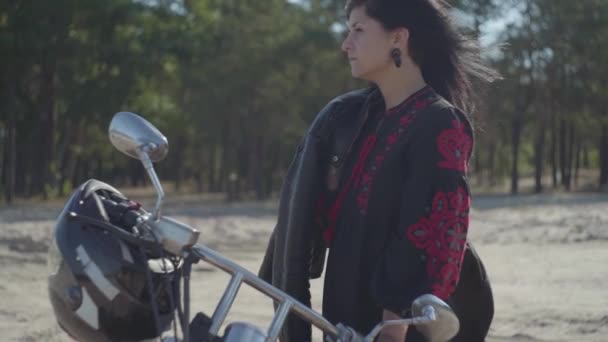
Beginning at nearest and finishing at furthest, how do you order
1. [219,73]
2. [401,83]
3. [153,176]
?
[153,176], [401,83], [219,73]

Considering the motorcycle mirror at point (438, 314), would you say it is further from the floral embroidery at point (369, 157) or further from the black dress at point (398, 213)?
the floral embroidery at point (369, 157)

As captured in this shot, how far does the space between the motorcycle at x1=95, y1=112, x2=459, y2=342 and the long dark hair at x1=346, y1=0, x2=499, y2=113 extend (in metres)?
0.98

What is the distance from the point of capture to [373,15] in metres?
2.83

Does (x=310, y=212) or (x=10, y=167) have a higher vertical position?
(x=310, y=212)

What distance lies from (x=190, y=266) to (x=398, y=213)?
0.87 meters

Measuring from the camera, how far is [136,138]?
2088 millimetres

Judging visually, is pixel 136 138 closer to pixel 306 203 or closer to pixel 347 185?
pixel 306 203

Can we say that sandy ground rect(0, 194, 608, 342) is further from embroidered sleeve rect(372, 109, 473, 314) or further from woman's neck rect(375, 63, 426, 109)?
embroidered sleeve rect(372, 109, 473, 314)

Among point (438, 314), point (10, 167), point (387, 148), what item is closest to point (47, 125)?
point (10, 167)

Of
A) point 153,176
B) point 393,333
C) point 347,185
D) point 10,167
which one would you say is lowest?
point 10,167

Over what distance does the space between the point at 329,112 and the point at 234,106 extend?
114ft

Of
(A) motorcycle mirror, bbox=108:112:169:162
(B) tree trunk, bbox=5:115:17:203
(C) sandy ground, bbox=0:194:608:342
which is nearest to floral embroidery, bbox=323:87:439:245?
(A) motorcycle mirror, bbox=108:112:169:162

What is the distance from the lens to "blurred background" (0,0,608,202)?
→ 31.6m

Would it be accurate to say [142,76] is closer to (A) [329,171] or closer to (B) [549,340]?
(B) [549,340]
